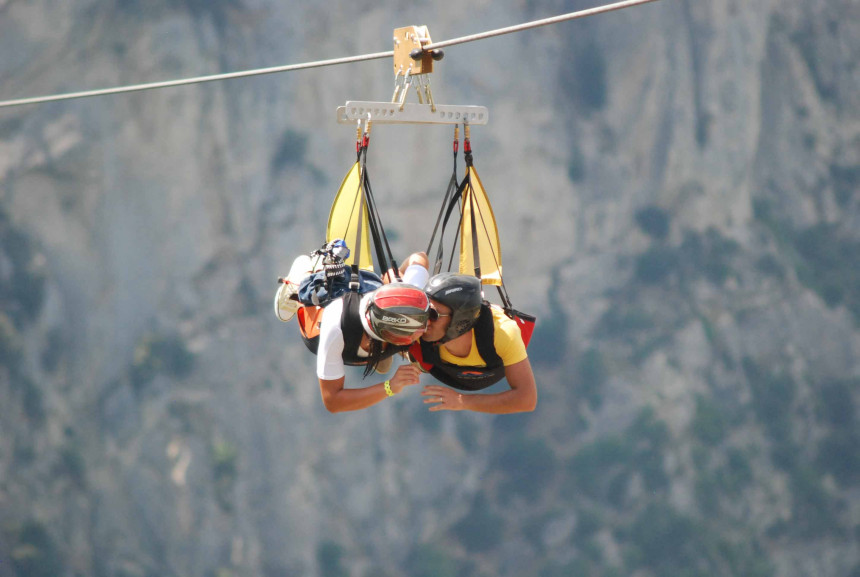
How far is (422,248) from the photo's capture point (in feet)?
86.0

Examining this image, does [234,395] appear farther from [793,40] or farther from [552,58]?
[793,40]

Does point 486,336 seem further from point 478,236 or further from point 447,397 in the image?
point 478,236

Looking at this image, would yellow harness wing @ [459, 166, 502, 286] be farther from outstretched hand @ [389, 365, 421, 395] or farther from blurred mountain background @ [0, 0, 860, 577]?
blurred mountain background @ [0, 0, 860, 577]

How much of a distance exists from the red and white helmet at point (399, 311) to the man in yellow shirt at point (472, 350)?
0.55ft

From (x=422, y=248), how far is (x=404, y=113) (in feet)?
69.2

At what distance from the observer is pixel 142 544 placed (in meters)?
25.5

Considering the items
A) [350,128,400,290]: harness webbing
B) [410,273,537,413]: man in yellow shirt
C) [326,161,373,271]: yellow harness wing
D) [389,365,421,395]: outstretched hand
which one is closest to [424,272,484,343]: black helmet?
[410,273,537,413]: man in yellow shirt

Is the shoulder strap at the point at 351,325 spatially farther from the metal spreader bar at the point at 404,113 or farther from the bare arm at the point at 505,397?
the metal spreader bar at the point at 404,113

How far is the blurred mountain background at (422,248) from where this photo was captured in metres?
25.2

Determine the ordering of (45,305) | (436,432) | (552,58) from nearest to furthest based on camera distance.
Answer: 1. (45,305)
2. (436,432)
3. (552,58)

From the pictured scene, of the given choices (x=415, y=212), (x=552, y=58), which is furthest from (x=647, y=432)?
(x=552, y=58)

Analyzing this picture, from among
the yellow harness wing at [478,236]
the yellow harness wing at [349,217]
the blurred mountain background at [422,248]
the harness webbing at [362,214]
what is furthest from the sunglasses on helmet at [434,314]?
the blurred mountain background at [422,248]

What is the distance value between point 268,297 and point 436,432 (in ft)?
17.4

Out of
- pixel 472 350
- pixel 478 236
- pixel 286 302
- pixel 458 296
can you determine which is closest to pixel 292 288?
pixel 286 302
